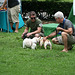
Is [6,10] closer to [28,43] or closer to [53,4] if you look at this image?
[28,43]

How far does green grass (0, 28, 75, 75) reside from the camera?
4.98m

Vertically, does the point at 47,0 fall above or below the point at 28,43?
above

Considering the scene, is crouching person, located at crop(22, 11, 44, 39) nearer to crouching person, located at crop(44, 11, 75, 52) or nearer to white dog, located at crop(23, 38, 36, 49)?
white dog, located at crop(23, 38, 36, 49)

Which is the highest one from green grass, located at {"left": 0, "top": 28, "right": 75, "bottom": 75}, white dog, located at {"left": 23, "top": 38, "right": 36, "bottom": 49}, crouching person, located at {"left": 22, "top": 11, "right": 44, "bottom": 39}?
crouching person, located at {"left": 22, "top": 11, "right": 44, "bottom": 39}

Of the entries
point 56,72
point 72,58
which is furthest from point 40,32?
point 56,72

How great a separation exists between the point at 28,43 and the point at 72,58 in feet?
5.14

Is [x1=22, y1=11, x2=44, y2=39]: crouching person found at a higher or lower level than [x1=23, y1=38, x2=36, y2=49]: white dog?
higher

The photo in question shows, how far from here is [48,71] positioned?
16.4ft

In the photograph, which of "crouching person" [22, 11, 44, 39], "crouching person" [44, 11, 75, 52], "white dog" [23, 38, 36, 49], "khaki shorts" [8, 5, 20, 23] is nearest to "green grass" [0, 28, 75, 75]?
"white dog" [23, 38, 36, 49]

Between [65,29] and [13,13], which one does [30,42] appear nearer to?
[65,29]

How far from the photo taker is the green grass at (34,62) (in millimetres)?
4980

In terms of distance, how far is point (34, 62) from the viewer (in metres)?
5.68

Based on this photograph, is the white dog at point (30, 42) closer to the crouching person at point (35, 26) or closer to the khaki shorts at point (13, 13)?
the crouching person at point (35, 26)

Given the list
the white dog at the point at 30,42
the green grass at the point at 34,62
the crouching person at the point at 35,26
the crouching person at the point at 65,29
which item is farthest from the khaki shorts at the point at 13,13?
the crouching person at the point at 65,29
